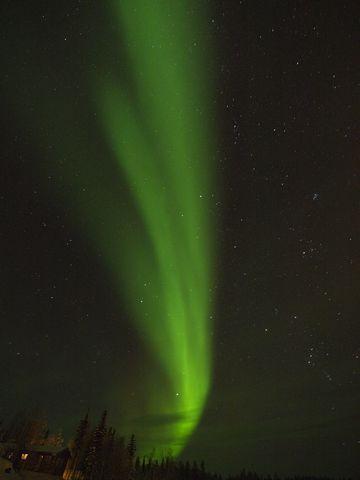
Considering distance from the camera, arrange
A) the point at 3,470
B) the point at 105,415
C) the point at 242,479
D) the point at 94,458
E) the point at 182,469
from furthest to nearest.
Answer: the point at 242,479
the point at 182,469
the point at 105,415
the point at 94,458
the point at 3,470

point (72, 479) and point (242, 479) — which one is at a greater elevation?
point (242, 479)

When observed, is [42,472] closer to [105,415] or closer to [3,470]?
[3,470]

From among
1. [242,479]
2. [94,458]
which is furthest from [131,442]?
[242,479]

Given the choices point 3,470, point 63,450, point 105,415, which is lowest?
point 3,470

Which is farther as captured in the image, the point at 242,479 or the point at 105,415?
the point at 242,479

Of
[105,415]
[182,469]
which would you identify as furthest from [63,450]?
[182,469]

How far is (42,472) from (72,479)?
4959mm

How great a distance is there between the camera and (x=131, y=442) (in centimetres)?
9244

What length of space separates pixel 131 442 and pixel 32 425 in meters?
27.0

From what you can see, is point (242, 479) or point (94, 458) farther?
point (242, 479)

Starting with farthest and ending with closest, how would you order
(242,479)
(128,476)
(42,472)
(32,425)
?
(242,479), (32,425), (128,476), (42,472)

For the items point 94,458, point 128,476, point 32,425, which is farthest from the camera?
point 32,425

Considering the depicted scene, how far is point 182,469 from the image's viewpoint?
147 m

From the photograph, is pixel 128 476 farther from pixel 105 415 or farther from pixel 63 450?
pixel 63 450
